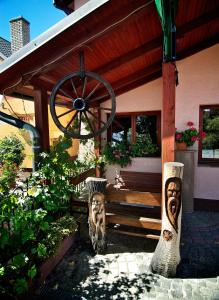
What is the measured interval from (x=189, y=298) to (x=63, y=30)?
3.65 metres

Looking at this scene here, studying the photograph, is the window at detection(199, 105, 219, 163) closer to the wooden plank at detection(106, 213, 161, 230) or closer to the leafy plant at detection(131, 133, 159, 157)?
the leafy plant at detection(131, 133, 159, 157)

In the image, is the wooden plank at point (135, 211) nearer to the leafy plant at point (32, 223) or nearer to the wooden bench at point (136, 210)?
the wooden bench at point (136, 210)

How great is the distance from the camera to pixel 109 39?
3045 mm

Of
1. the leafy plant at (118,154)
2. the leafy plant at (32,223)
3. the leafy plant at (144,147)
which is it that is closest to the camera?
the leafy plant at (32,223)

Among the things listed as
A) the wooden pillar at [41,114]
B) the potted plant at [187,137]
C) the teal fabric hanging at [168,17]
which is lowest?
the potted plant at [187,137]

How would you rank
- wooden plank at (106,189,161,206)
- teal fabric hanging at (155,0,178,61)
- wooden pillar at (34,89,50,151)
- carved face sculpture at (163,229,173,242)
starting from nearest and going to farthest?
teal fabric hanging at (155,0,178,61) < carved face sculpture at (163,229,173,242) < wooden plank at (106,189,161,206) < wooden pillar at (34,89,50,151)

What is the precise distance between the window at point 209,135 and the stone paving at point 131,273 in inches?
74.7

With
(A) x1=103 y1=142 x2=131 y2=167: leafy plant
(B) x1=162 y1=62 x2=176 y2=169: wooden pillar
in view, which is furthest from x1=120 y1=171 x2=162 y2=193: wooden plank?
(B) x1=162 y1=62 x2=176 y2=169: wooden pillar

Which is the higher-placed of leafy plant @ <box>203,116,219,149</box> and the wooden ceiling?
the wooden ceiling

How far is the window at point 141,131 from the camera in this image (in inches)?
227

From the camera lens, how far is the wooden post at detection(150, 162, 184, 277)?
2761 millimetres

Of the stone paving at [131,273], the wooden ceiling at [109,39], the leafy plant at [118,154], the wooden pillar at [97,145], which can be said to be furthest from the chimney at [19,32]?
the stone paving at [131,273]

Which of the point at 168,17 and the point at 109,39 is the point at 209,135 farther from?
the point at 168,17

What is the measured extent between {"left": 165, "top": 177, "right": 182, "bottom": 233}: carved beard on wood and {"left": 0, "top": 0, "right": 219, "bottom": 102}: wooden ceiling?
2155 millimetres
